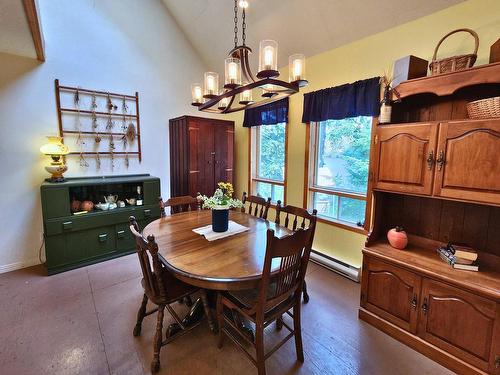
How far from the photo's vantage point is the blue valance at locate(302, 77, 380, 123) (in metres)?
2.49

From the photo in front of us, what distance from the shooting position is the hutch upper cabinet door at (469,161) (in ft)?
4.99

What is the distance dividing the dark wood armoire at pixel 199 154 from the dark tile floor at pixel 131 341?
174cm

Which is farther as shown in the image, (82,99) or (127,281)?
(82,99)

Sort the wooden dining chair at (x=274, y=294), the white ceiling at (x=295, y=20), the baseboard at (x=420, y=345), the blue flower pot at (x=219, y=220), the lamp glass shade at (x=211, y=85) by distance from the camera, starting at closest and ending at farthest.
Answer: the wooden dining chair at (x=274, y=294)
the baseboard at (x=420, y=345)
the lamp glass shade at (x=211, y=85)
the blue flower pot at (x=219, y=220)
the white ceiling at (x=295, y=20)

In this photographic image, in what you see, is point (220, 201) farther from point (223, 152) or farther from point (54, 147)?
point (54, 147)

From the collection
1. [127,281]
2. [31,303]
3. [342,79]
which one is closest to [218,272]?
[127,281]

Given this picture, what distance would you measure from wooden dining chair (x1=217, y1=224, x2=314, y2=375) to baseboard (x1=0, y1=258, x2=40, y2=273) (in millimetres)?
2857

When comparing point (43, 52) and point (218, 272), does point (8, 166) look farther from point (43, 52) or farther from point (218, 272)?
point (218, 272)

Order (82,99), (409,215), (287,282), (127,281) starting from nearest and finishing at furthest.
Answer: (287,282)
(409,215)
(127,281)
(82,99)

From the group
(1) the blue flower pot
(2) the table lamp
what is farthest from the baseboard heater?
A: (2) the table lamp

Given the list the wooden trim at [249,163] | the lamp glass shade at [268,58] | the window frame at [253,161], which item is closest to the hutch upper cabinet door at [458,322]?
the lamp glass shade at [268,58]

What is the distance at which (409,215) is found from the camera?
221 centimetres

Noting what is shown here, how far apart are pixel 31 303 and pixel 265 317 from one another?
92.2 inches

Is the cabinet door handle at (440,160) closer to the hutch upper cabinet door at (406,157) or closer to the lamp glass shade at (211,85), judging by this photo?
the hutch upper cabinet door at (406,157)
